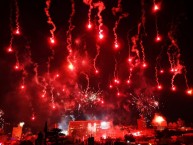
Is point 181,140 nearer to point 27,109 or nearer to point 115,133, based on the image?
point 115,133

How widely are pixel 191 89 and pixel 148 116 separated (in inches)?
535

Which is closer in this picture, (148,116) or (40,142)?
(40,142)

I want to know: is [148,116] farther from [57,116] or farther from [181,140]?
[181,140]

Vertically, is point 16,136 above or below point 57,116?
below

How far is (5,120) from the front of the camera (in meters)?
53.6

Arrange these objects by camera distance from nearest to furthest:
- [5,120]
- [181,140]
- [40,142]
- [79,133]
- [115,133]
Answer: [40,142] < [181,140] < [115,133] < [79,133] < [5,120]

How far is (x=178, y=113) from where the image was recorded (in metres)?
54.5

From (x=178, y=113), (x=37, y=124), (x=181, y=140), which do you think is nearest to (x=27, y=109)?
(x=37, y=124)

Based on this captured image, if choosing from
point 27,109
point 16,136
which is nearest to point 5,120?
point 27,109

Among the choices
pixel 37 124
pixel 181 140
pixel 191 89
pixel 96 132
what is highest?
pixel 191 89

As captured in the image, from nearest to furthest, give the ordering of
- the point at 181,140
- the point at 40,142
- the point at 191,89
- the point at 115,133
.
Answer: the point at 40,142 → the point at 181,140 → the point at 115,133 → the point at 191,89

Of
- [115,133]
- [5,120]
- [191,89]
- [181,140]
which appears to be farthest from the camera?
[5,120]

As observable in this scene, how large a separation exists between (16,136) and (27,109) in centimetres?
1731

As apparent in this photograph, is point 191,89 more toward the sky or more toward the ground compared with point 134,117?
more toward the sky
